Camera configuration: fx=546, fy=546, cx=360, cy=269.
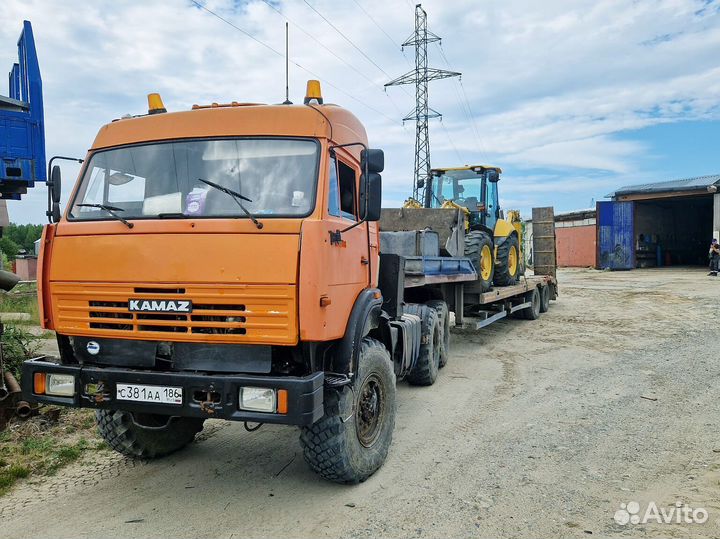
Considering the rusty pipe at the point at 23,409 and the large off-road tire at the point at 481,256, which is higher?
the large off-road tire at the point at 481,256

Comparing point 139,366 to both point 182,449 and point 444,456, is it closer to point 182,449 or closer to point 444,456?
point 182,449

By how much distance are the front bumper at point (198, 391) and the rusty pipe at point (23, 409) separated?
1.96 meters

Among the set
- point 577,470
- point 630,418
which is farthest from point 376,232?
point 630,418

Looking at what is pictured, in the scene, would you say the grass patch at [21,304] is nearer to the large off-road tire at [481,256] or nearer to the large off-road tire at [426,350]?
the large off-road tire at [426,350]

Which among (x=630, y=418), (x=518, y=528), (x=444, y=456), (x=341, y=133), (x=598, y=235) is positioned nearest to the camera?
(x=518, y=528)

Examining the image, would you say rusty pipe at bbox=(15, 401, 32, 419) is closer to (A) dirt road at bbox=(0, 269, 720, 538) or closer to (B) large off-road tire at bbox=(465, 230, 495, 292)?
(A) dirt road at bbox=(0, 269, 720, 538)

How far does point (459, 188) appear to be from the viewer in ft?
35.4

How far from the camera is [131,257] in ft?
11.5

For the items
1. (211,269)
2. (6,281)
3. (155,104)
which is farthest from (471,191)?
(211,269)

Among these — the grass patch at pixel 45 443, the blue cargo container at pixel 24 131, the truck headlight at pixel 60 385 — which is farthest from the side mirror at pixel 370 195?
the blue cargo container at pixel 24 131

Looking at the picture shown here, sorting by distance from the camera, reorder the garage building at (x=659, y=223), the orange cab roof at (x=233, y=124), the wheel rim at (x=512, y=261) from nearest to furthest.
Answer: the orange cab roof at (x=233, y=124), the wheel rim at (x=512, y=261), the garage building at (x=659, y=223)

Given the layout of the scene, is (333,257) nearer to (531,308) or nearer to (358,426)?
(358,426)

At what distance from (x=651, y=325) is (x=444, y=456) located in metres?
8.18

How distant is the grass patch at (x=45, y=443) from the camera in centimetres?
432
